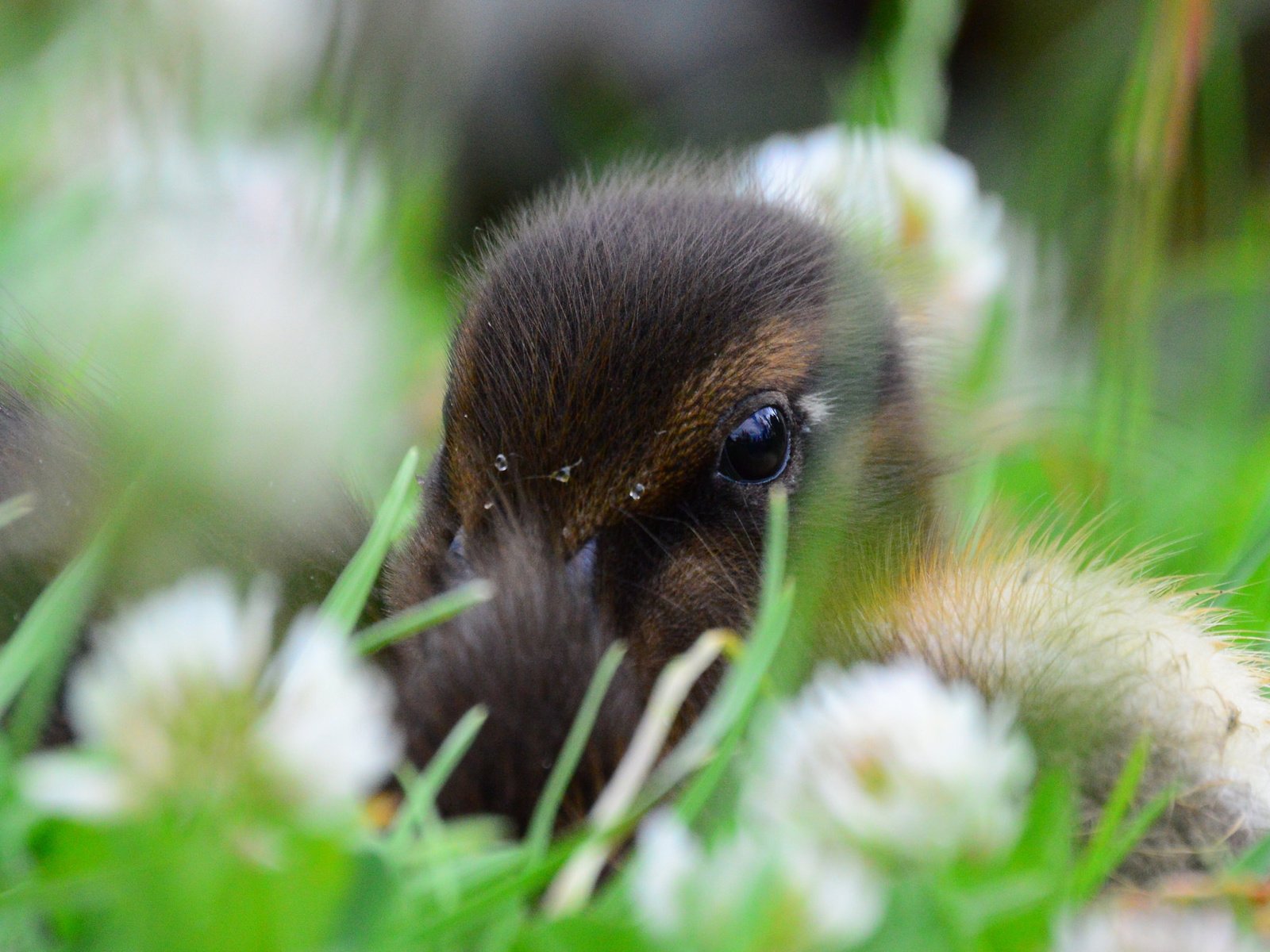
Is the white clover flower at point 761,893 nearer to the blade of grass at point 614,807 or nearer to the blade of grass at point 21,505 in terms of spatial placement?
the blade of grass at point 614,807

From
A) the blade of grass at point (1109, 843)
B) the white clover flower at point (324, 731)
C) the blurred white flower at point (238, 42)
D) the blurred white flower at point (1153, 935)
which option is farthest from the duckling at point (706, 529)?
the blurred white flower at point (238, 42)

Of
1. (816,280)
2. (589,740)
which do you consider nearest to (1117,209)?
(816,280)

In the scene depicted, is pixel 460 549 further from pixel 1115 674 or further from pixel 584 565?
pixel 1115 674

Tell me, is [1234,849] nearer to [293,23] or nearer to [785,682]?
[785,682]

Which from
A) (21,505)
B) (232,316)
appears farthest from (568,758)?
(232,316)

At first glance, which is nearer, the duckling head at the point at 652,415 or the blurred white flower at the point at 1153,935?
the blurred white flower at the point at 1153,935

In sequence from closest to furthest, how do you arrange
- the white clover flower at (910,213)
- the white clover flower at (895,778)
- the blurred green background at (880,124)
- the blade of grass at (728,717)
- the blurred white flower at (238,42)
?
the white clover flower at (895,778) < the blade of grass at (728,717) < the blurred green background at (880,124) < the white clover flower at (910,213) < the blurred white flower at (238,42)
